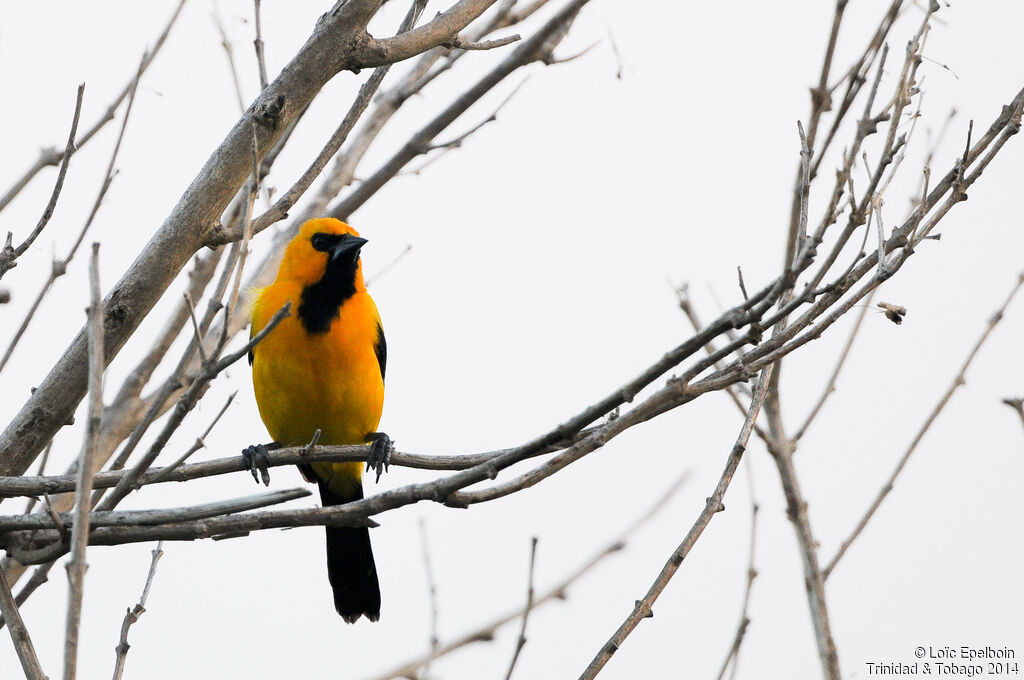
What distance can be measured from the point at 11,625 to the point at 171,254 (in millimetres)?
1001

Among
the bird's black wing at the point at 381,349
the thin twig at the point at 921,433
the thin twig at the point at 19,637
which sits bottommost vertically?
the thin twig at the point at 19,637

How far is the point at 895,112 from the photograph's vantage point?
2213 millimetres

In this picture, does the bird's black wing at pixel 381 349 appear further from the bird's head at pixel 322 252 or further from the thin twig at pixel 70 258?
the thin twig at pixel 70 258

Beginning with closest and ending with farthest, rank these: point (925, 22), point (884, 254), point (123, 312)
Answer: point (884, 254) → point (925, 22) → point (123, 312)

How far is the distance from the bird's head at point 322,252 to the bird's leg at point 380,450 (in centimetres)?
71

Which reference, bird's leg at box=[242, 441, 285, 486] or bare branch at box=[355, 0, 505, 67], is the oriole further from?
bare branch at box=[355, 0, 505, 67]

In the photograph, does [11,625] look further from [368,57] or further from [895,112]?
[895,112]

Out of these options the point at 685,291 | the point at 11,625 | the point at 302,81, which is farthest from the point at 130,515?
the point at 685,291

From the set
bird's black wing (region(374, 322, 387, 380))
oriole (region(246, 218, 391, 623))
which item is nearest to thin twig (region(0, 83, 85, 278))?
oriole (region(246, 218, 391, 623))

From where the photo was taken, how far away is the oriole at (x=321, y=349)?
430 cm

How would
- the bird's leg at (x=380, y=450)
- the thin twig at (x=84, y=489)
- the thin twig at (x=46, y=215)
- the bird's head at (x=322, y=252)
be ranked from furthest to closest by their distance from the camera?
1. the bird's head at (x=322, y=252)
2. the bird's leg at (x=380, y=450)
3. the thin twig at (x=46, y=215)
4. the thin twig at (x=84, y=489)

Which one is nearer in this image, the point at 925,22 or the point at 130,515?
the point at 130,515

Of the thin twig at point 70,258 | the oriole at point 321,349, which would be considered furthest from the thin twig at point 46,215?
the oriole at point 321,349

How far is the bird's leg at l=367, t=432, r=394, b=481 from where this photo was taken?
3284 mm
